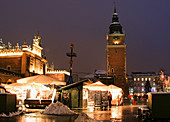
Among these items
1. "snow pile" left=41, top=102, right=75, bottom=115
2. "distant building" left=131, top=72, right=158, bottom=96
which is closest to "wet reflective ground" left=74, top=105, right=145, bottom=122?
"snow pile" left=41, top=102, right=75, bottom=115

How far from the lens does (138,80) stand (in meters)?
91.8

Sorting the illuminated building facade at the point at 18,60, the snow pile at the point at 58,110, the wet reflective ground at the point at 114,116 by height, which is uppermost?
the illuminated building facade at the point at 18,60

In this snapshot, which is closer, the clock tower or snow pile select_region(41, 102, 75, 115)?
snow pile select_region(41, 102, 75, 115)

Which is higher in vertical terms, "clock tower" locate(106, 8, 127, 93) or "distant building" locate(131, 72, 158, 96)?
"clock tower" locate(106, 8, 127, 93)

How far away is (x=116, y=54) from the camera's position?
56.6 m

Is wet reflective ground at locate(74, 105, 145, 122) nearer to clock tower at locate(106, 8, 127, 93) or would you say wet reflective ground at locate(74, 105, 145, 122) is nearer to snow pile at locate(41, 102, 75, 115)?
snow pile at locate(41, 102, 75, 115)

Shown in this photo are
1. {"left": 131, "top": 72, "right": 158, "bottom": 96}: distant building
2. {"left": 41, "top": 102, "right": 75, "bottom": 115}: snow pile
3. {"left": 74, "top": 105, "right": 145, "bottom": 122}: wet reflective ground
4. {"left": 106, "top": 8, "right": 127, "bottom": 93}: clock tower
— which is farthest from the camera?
{"left": 131, "top": 72, "right": 158, "bottom": 96}: distant building

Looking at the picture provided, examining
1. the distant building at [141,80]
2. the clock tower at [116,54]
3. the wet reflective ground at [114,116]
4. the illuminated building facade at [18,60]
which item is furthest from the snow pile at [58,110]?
the distant building at [141,80]

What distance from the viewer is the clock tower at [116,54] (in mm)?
54750

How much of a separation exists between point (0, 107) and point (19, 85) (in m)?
9.73

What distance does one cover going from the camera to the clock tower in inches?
2156

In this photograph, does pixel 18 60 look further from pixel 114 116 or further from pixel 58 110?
pixel 114 116

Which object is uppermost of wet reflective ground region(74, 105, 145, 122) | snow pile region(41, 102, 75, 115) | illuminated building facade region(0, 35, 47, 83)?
illuminated building facade region(0, 35, 47, 83)

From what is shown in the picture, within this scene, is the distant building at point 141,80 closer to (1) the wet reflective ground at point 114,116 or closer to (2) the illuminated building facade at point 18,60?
(2) the illuminated building facade at point 18,60
